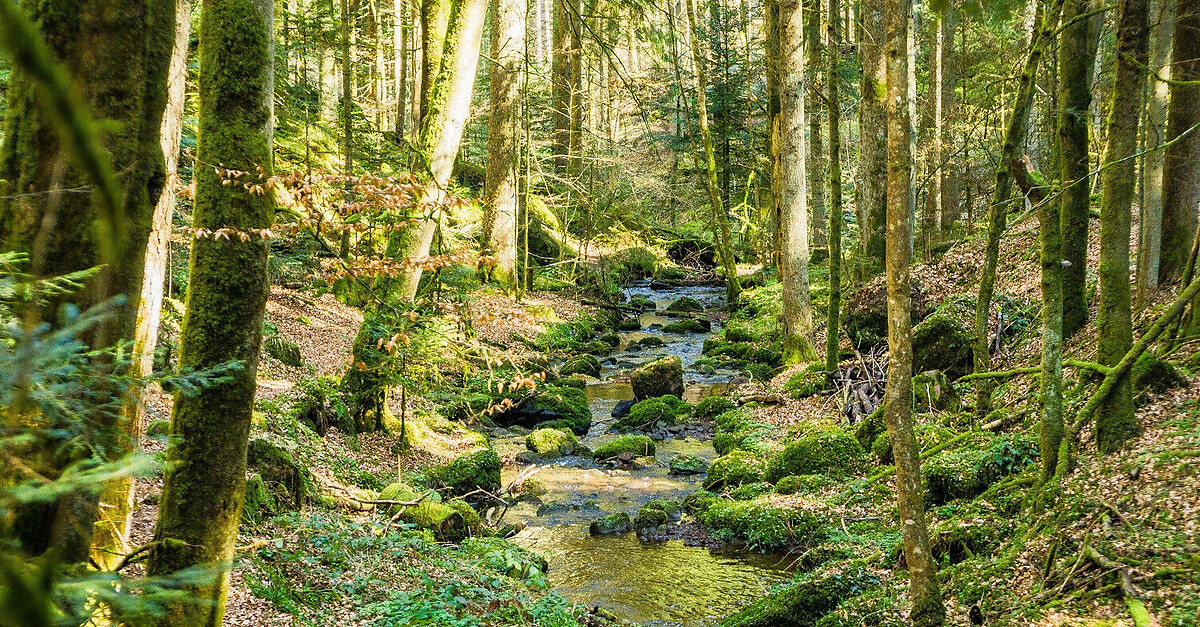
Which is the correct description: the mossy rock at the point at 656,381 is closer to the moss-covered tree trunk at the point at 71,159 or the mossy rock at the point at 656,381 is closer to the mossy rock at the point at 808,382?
the mossy rock at the point at 808,382

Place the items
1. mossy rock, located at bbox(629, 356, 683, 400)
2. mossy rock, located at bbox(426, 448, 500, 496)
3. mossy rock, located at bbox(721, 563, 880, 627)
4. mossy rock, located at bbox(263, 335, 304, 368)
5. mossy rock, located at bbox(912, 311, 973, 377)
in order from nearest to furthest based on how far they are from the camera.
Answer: mossy rock, located at bbox(721, 563, 880, 627)
mossy rock, located at bbox(426, 448, 500, 496)
mossy rock, located at bbox(912, 311, 973, 377)
mossy rock, located at bbox(263, 335, 304, 368)
mossy rock, located at bbox(629, 356, 683, 400)

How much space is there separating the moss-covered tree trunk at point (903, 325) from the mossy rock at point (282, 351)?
958cm

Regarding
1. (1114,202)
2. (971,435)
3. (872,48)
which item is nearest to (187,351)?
(1114,202)

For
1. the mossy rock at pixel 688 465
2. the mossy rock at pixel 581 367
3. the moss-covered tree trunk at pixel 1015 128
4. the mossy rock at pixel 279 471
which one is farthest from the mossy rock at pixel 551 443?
the moss-covered tree trunk at pixel 1015 128

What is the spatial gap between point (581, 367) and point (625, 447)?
4979 millimetres

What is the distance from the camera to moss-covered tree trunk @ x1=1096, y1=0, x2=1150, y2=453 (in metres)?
6.02

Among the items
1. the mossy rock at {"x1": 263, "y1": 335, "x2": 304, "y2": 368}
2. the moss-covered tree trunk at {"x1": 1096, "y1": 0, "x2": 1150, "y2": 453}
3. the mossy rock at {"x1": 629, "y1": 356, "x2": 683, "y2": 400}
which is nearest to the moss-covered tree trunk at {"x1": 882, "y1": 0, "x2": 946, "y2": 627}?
the moss-covered tree trunk at {"x1": 1096, "y1": 0, "x2": 1150, "y2": 453}

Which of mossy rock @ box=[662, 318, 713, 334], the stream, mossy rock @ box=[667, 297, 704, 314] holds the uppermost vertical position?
mossy rock @ box=[667, 297, 704, 314]

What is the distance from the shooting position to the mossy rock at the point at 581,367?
16.5m

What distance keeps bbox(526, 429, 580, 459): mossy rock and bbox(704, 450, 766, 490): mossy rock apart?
2.50 meters

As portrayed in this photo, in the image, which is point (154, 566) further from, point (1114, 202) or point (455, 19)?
point (455, 19)

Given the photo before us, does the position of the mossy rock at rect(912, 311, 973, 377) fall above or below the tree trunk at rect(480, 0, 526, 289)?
below

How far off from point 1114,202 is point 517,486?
294 inches

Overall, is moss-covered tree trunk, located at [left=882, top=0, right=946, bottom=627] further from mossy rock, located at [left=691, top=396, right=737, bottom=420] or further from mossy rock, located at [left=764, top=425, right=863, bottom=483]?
mossy rock, located at [left=691, top=396, right=737, bottom=420]
